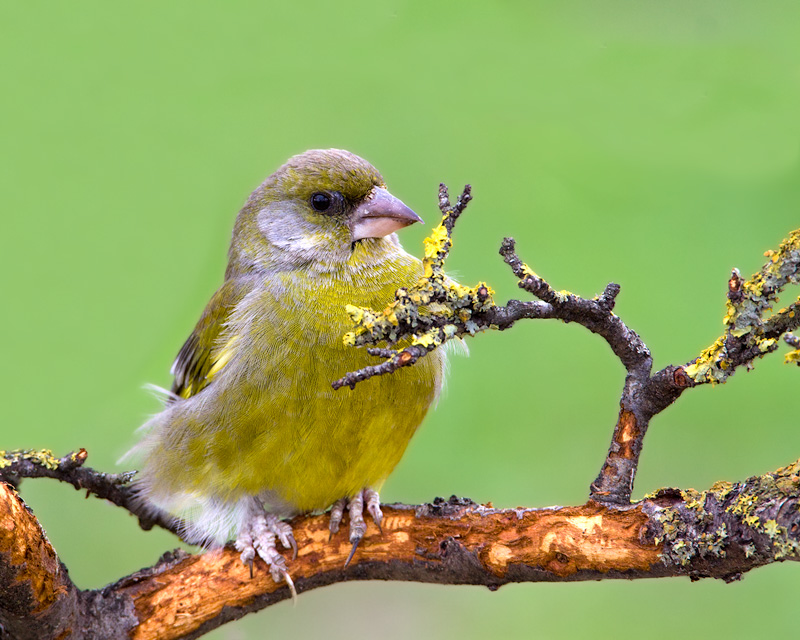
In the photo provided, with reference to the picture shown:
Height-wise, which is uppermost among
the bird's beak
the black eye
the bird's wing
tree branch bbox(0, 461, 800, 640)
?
the black eye

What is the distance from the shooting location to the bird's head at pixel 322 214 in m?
4.04

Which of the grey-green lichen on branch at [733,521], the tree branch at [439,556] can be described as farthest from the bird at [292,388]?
the grey-green lichen on branch at [733,521]

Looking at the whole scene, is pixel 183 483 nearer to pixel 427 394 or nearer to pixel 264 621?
pixel 427 394

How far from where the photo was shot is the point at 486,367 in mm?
4785

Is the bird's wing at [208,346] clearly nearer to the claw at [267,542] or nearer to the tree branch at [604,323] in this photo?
the claw at [267,542]

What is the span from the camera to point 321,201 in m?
4.19

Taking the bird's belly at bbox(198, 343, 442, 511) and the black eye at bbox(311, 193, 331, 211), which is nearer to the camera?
the bird's belly at bbox(198, 343, 442, 511)

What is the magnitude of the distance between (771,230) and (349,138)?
218 cm

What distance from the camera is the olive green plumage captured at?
363cm

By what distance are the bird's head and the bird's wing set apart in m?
0.18

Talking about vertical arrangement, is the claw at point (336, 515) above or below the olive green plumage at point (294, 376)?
below

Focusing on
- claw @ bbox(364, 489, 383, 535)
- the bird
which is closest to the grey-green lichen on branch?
claw @ bbox(364, 489, 383, 535)

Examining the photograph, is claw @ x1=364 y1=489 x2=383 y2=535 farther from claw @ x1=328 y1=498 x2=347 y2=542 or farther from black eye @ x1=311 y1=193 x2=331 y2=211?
black eye @ x1=311 y1=193 x2=331 y2=211

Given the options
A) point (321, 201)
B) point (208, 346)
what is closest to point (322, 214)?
point (321, 201)
